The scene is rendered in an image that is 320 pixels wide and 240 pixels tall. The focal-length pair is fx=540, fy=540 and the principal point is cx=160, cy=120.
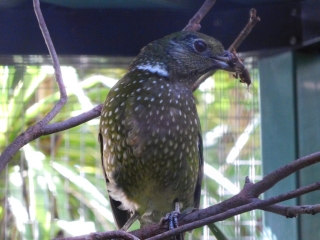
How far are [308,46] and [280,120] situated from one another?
309 millimetres

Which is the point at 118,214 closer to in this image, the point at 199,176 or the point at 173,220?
the point at 199,176

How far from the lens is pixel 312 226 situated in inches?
74.6

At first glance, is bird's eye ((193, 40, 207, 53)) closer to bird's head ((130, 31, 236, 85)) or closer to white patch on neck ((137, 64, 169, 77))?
bird's head ((130, 31, 236, 85))

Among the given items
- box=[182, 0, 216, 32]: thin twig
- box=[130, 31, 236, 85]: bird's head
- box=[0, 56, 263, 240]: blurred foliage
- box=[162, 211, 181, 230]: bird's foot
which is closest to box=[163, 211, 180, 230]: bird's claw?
box=[162, 211, 181, 230]: bird's foot

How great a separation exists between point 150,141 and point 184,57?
0.30 metres

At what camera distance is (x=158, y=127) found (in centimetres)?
152

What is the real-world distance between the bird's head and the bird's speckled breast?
1.4 inches

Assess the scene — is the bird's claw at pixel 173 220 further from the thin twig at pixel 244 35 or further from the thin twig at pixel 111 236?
the thin twig at pixel 244 35

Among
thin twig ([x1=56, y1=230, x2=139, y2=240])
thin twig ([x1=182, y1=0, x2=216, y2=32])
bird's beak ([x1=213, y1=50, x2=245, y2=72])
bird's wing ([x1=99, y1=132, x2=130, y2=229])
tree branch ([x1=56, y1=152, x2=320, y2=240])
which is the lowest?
thin twig ([x1=56, y1=230, x2=139, y2=240])

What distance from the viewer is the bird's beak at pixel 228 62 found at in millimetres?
1587

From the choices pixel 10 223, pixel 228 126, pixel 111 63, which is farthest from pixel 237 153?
pixel 10 223

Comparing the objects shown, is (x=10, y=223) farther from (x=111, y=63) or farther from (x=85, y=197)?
(x=111, y=63)

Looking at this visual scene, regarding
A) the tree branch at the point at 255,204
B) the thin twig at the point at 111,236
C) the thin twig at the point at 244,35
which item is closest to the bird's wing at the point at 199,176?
the thin twig at the point at 244,35

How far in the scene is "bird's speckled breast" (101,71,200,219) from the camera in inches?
59.7
